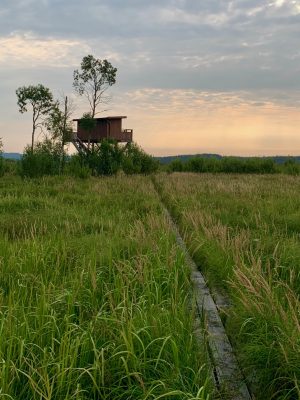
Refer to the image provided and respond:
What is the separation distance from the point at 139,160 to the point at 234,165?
15446 millimetres

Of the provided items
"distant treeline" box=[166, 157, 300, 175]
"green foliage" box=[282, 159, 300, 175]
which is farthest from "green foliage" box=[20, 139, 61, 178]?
"green foliage" box=[282, 159, 300, 175]

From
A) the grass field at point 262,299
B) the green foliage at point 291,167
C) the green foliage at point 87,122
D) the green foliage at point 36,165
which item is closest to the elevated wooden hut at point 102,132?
the green foliage at point 87,122

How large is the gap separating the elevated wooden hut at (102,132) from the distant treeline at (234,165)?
30.0 ft

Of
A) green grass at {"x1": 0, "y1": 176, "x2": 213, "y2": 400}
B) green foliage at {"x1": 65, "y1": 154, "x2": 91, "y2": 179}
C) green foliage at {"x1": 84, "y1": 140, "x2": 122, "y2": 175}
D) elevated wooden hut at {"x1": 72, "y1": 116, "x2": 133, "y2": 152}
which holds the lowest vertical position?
green grass at {"x1": 0, "y1": 176, "x2": 213, "y2": 400}

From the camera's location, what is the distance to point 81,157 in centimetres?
3397

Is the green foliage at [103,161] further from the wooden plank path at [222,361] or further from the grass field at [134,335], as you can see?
the wooden plank path at [222,361]

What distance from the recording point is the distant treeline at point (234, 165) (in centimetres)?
4781

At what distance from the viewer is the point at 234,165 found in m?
49.8

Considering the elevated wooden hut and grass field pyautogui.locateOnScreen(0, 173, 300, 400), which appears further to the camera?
the elevated wooden hut

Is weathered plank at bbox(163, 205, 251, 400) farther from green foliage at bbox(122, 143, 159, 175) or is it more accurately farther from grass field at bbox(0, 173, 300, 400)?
green foliage at bbox(122, 143, 159, 175)

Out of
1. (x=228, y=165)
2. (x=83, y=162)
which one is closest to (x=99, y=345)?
(x=83, y=162)

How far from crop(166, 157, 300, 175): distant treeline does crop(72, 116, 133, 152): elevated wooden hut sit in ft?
30.0

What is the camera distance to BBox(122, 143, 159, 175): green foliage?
3780 centimetres

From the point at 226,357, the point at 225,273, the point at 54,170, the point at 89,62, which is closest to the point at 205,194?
the point at 225,273
